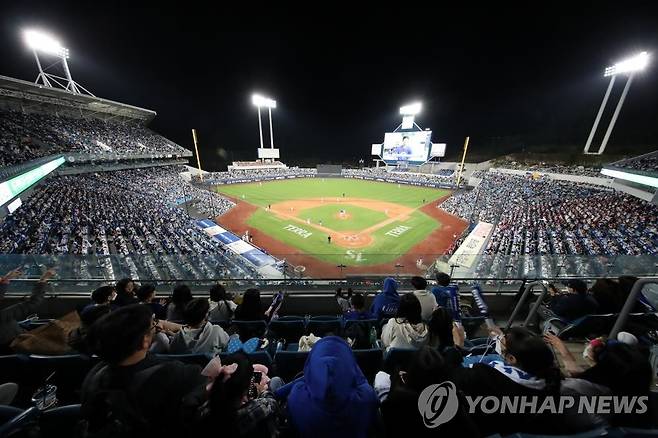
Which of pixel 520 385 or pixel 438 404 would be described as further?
pixel 520 385

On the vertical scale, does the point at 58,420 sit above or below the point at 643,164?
below

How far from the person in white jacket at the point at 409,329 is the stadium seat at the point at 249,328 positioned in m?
2.15

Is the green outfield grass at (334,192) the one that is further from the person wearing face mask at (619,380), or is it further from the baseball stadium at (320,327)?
the person wearing face mask at (619,380)

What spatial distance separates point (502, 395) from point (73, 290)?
28.6ft

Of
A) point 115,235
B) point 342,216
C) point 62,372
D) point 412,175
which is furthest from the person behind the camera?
point 412,175

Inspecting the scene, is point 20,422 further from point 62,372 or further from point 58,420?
point 62,372

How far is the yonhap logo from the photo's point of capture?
170 cm

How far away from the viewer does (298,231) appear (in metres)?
24.2

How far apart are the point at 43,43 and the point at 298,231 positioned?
Answer: 134 ft

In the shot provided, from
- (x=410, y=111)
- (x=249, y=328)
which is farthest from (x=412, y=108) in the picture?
(x=249, y=328)

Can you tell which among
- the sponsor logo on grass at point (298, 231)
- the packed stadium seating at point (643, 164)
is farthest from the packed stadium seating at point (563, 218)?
the sponsor logo on grass at point (298, 231)

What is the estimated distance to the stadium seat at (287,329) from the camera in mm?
4591

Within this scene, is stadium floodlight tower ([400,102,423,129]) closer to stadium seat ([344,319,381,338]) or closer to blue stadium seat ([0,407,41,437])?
stadium seat ([344,319,381,338])

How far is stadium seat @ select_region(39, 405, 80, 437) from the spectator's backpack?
71 centimetres
